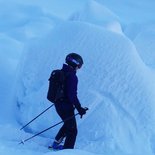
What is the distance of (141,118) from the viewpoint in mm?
5938

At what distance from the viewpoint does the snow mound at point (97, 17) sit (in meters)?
8.84

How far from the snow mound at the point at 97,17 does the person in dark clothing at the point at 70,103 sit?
3.83 metres

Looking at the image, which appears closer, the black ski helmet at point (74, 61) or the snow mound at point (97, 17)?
the black ski helmet at point (74, 61)

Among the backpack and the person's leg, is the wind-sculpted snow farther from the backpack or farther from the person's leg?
the backpack

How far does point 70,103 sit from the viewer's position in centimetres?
500

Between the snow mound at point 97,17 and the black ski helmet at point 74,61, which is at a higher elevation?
the snow mound at point 97,17

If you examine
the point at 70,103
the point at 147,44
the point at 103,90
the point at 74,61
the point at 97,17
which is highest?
the point at 147,44

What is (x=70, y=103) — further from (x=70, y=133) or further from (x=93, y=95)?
(x=93, y=95)

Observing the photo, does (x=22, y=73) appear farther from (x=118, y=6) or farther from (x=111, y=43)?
(x=118, y=6)

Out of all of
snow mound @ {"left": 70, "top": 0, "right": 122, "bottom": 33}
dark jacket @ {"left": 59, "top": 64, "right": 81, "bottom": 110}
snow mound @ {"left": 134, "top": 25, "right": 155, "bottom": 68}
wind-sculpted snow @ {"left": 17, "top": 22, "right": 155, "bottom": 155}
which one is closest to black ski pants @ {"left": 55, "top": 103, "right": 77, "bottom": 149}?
dark jacket @ {"left": 59, "top": 64, "right": 81, "bottom": 110}

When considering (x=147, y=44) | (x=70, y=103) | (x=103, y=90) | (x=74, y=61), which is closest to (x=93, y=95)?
(x=103, y=90)

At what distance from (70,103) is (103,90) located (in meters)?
1.07

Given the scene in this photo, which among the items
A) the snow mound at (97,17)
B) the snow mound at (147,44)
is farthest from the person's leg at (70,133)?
the snow mound at (147,44)

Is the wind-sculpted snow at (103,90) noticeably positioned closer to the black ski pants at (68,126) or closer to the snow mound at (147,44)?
the black ski pants at (68,126)
